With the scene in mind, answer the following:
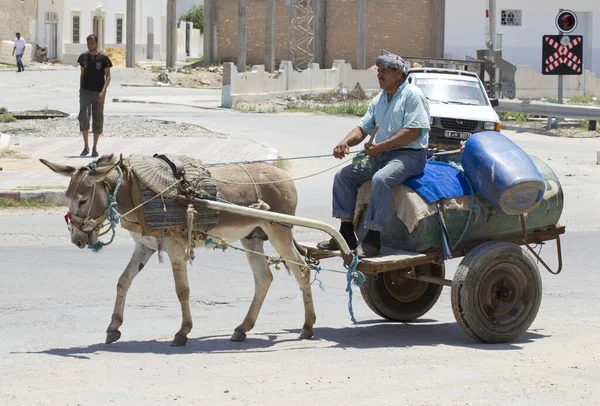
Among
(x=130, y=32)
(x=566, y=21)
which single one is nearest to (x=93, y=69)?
(x=566, y=21)

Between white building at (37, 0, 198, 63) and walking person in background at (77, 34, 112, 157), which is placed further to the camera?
white building at (37, 0, 198, 63)

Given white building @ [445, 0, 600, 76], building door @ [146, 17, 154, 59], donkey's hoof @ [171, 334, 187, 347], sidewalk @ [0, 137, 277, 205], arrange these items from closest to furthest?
donkey's hoof @ [171, 334, 187, 347] < sidewalk @ [0, 137, 277, 205] < white building @ [445, 0, 600, 76] < building door @ [146, 17, 154, 59]

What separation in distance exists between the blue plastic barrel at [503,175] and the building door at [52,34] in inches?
2394

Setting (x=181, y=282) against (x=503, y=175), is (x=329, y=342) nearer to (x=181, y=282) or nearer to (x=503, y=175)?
(x=181, y=282)

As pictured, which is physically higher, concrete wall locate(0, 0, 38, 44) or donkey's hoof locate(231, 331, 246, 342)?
concrete wall locate(0, 0, 38, 44)

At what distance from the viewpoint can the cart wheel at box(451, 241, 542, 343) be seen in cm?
789

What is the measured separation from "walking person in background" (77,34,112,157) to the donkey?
1080 cm

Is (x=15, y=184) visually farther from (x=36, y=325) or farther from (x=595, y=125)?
(x=595, y=125)

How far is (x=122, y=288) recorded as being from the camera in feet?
25.7

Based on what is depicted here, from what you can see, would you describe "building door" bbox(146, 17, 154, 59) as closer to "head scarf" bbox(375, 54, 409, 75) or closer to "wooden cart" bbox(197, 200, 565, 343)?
"wooden cart" bbox(197, 200, 565, 343)

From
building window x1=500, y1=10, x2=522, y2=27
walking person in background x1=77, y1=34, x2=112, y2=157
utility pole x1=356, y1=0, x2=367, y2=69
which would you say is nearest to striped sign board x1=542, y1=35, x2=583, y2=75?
walking person in background x1=77, y1=34, x2=112, y2=157

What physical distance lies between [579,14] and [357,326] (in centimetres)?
4587

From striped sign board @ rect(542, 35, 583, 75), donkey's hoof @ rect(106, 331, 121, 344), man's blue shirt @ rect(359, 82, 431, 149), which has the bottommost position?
donkey's hoof @ rect(106, 331, 121, 344)

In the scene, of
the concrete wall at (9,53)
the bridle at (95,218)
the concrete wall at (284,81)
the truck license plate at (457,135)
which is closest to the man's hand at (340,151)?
the bridle at (95,218)
